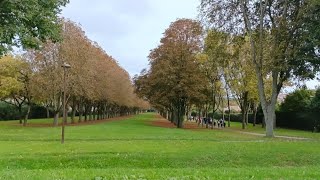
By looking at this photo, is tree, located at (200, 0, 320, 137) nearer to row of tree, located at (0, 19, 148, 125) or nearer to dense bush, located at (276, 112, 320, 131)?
row of tree, located at (0, 19, 148, 125)

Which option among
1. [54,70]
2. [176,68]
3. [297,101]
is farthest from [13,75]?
[297,101]

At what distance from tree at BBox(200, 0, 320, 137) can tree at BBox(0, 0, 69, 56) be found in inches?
547

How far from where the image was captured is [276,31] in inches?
1139

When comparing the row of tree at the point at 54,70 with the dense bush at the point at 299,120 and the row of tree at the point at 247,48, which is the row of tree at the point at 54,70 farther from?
the dense bush at the point at 299,120

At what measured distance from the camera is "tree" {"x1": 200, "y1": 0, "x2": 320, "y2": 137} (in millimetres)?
27094

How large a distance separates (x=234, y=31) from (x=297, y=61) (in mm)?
5837

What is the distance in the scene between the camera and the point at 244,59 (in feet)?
153

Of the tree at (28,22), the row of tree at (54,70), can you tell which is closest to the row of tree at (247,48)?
the row of tree at (54,70)

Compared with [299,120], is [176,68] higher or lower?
higher

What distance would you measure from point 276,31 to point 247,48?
434 inches

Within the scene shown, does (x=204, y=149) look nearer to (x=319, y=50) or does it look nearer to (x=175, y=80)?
(x=319, y=50)

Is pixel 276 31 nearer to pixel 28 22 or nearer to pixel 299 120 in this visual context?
pixel 28 22

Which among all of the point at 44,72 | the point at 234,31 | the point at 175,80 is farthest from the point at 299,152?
the point at 44,72

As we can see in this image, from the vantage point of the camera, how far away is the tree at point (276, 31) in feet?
88.9
